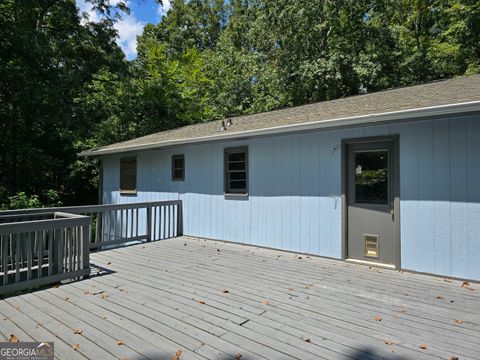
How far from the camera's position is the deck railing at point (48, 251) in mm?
3904

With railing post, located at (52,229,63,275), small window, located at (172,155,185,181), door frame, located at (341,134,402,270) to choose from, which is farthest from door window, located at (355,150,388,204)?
railing post, located at (52,229,63,275)

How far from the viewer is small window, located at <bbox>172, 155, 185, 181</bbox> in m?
7.97

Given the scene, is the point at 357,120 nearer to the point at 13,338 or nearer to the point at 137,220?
the point at 13,338

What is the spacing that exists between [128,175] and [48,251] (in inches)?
215

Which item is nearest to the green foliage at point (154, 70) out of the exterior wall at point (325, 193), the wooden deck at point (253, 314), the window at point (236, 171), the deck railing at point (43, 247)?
the deck railing at point (43, 247)

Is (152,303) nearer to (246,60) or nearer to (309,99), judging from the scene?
(309,99)

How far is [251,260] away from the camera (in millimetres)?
5441

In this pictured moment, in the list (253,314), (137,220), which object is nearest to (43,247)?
(137,220)

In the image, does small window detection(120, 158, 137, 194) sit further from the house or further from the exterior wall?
the house

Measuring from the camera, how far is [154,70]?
15.9m

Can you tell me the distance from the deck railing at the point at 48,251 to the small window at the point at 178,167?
353cm

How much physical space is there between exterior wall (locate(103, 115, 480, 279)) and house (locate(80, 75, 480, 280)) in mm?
15

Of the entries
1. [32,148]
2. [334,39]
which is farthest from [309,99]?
[32,148]

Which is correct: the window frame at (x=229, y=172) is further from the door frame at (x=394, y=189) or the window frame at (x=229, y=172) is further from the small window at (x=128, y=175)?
the small window at (x=128, y=175)
